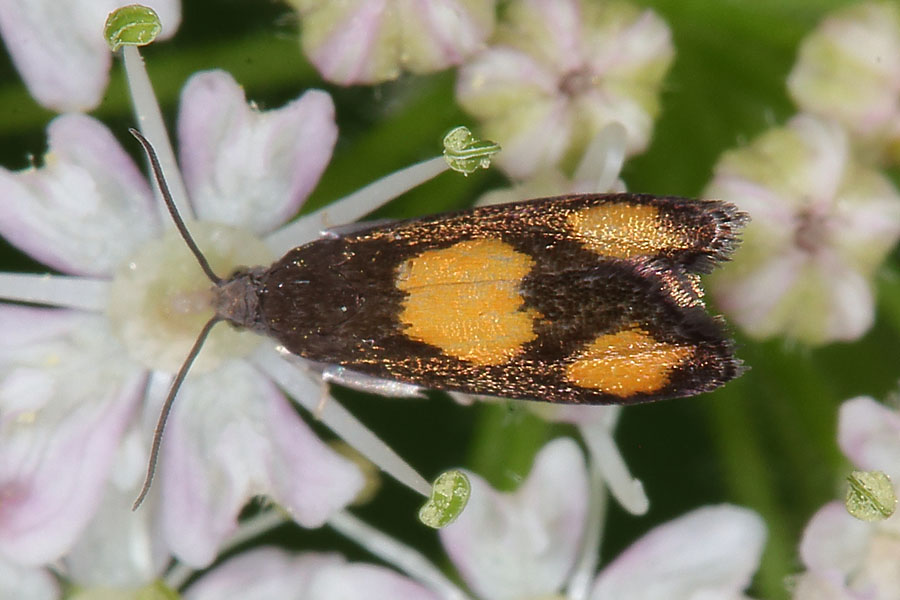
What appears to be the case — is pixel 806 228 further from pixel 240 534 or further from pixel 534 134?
pixel 240 534

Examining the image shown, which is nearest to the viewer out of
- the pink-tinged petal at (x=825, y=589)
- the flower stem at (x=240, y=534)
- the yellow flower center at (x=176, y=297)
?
the pink-tinged petal at (x=825, y=589)

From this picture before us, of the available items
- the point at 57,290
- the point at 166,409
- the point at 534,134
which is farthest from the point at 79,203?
the point at 534,134

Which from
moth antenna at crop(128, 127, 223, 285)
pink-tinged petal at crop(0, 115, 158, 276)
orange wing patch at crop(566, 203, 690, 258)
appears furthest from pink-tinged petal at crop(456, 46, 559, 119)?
pink-tinged petal at crop(0, 115, 158, 276)

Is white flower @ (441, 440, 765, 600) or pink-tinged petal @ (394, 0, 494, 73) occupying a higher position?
pink-tinged petal @ (394, 0, 494, 73)

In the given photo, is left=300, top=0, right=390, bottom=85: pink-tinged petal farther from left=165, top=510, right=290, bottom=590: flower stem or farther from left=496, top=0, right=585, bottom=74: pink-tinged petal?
left=165, top=510, right=290, bottom=590: flower stem

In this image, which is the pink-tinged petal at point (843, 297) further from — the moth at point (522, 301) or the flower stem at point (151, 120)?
the flower stem at point (151, 120)

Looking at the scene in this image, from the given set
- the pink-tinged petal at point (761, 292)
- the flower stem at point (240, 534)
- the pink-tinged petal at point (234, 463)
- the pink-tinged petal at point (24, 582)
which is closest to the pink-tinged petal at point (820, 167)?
the pink-tinged petal at point (761, 292)
